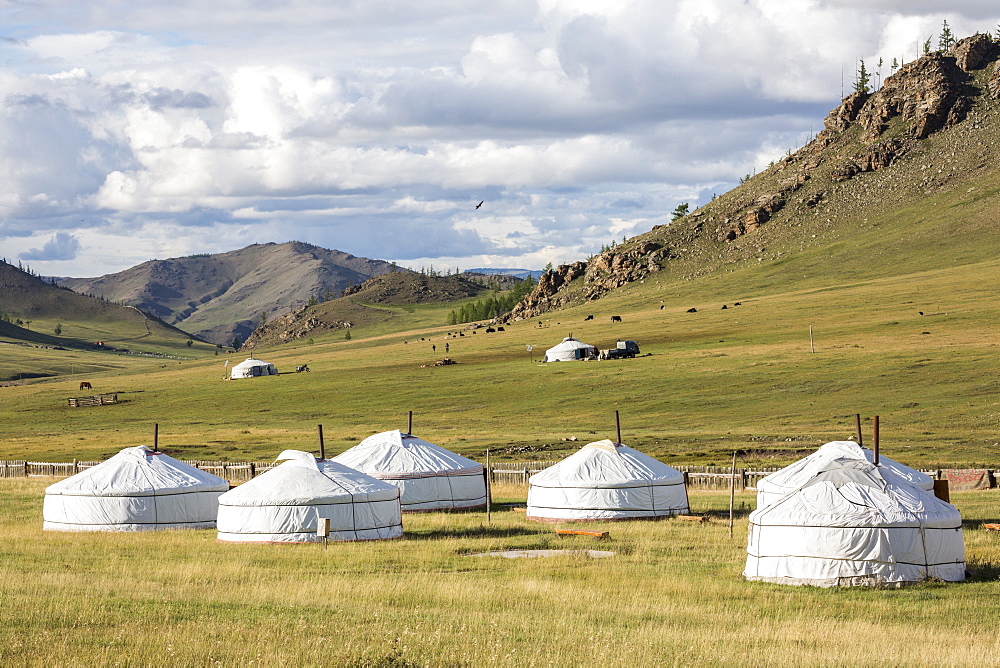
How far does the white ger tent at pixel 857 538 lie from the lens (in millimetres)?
21141

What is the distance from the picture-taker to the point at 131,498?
1265 inches

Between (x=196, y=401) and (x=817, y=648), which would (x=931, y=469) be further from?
(x=196, y=401)

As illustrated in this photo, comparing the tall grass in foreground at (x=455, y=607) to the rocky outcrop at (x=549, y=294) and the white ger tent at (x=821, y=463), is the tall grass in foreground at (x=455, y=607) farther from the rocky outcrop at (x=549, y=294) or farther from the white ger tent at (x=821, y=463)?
the rocky outcrop at (x=549, y=294)

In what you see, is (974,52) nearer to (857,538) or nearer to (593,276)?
(593,276)

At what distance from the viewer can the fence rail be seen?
120ft

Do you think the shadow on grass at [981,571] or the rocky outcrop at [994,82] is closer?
the shadow on grass at [981,571]

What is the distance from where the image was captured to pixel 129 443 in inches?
2448

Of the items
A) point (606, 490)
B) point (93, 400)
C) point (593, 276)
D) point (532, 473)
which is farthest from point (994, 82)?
point (606, 490)

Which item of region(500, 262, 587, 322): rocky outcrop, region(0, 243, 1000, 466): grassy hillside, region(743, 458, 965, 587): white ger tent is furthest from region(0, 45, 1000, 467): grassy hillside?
region(743, 458, 965, 587): white ger tent

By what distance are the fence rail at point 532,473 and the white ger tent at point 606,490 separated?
2156mm

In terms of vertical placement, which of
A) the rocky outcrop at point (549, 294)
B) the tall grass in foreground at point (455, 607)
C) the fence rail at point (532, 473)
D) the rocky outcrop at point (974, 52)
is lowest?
the tall grass in foreground at point (455, 607)

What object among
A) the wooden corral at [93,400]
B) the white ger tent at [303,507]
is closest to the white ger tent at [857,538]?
the white ger tent at [303,507]

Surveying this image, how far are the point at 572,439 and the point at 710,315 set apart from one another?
5891 cm

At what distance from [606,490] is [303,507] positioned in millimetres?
9161
